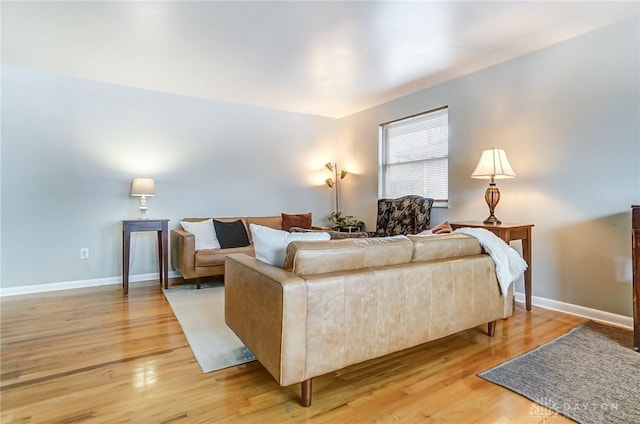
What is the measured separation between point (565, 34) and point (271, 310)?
3176mm

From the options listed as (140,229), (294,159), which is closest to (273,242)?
(140,229)

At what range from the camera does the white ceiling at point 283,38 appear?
2.29 meters

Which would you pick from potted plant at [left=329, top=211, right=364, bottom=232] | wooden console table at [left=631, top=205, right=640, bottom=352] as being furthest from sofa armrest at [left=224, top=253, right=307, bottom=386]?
potted plant at [left=329, top=211, right=364, bottom=232]

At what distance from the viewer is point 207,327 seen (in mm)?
2469

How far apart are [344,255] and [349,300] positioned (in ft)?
0.72

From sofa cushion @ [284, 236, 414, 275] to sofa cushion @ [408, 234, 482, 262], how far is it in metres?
0.08

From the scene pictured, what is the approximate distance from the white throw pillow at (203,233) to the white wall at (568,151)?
2.88 meters

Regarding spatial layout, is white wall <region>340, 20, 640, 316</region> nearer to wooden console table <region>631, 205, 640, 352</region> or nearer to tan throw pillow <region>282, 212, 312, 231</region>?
wooden console table <region>631, 205, 640, 352</region>

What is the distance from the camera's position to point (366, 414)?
1.46 meters

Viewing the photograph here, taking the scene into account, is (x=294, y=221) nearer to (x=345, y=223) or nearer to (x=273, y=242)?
(x=345, y=223)

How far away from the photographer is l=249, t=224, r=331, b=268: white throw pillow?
1.76 m

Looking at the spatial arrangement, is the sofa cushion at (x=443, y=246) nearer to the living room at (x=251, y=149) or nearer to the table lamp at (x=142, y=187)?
the living room at (x=251, y=149)

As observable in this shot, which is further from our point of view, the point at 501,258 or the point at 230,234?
the point at 230,234

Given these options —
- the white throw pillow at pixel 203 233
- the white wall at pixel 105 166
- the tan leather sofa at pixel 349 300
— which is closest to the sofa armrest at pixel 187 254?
the white throw pillow at pixel 203 233
